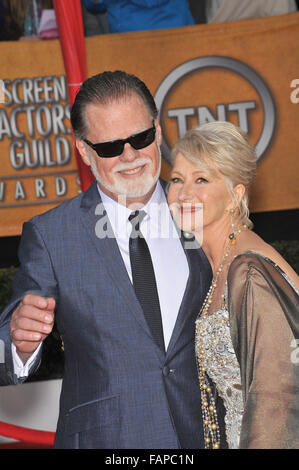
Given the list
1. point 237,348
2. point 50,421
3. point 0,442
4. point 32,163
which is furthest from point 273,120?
point 237,348

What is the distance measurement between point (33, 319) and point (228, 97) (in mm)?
4318

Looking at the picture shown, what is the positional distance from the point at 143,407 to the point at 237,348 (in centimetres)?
48

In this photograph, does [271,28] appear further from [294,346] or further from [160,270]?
[294,346]

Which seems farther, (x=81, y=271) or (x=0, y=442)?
(x=0, y=442)

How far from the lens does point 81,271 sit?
8.89 ft

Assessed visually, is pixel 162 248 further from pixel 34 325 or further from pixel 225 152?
pixel 34 325

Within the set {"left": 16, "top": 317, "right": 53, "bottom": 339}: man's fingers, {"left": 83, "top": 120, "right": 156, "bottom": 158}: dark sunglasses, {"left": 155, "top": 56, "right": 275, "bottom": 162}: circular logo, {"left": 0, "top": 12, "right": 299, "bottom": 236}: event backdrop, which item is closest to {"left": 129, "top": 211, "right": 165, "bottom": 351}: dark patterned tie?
{"left": 83, "top": 120, "right": 156, "bottom": 158}: dark sunglasses

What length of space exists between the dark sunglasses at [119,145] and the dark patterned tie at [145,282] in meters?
0.34

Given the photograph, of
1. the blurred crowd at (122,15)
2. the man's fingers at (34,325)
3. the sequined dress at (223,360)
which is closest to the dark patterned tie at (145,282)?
the sequined dress at (223,360)

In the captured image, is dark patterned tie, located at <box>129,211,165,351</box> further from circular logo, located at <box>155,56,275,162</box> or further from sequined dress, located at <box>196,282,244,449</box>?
circular logo, located at <box>155,56,275,162</box>

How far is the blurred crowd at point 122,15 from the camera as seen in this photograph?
6.04m

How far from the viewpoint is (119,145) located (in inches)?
110

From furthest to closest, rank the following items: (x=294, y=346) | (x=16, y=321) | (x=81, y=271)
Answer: (x=81, y=271)
(x=16, y=321)
(x=294, y=346)
